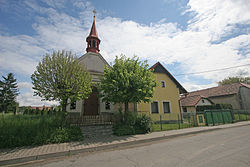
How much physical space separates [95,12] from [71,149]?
1913 centimetres

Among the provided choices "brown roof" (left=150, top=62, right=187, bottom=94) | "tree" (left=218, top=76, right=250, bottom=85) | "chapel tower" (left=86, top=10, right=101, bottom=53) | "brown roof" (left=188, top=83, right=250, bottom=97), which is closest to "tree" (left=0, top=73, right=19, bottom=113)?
"chapel tower" (left=86, top=10, right=101, bottom=53)

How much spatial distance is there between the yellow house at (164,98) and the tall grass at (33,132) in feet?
27.2

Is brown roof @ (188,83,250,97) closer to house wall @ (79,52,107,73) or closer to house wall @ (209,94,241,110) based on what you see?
house wall @ (209,94,241,110)

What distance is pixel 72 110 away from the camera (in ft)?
38.3

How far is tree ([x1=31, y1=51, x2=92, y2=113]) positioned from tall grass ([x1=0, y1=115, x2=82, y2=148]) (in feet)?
4.71

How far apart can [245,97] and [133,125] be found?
1129 inches

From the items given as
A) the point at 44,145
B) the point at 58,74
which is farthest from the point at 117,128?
the point at 58,74

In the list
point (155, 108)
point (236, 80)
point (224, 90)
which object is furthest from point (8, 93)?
point (236, 80)

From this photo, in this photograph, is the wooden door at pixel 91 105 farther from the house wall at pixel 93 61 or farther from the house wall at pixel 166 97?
the house wall at pixel 166 97

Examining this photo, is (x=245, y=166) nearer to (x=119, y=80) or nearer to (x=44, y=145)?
(x=119, y=80)

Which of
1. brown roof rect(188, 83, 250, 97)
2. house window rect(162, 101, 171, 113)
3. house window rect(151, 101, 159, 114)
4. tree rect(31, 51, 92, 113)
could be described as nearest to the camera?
tree rect(31, 51, 92, 113)

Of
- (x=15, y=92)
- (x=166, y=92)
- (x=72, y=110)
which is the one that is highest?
(x=15, y=92)

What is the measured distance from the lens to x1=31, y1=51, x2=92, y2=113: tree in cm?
719

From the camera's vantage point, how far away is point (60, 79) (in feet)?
24.0
